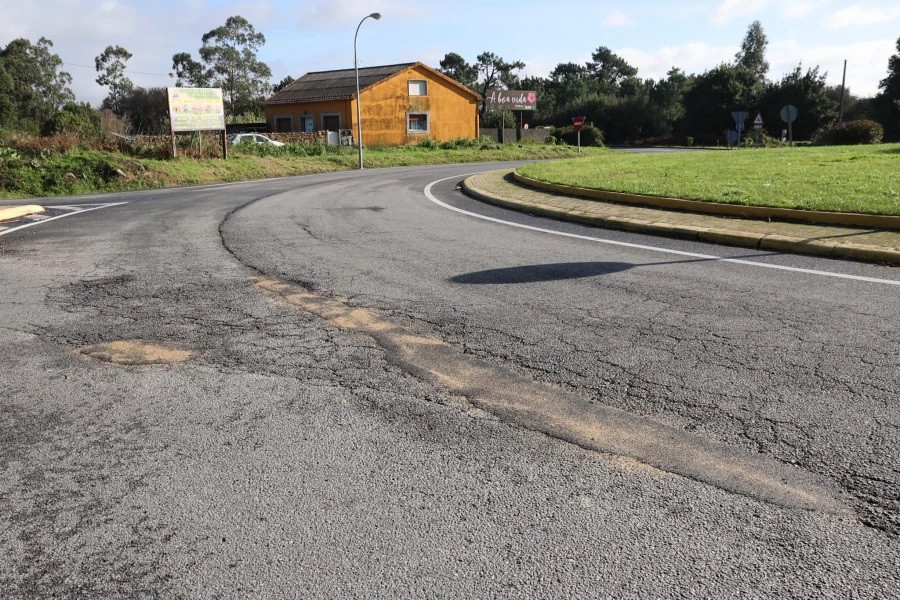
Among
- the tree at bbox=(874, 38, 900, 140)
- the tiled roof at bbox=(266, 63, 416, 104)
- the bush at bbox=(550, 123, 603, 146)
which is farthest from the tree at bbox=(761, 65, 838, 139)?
the tiled roof at bbox=(266, 63, 416, 104)

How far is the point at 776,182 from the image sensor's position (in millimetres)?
14266

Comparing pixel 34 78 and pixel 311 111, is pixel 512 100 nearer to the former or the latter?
pixel 311 111

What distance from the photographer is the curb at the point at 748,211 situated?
9555 mm

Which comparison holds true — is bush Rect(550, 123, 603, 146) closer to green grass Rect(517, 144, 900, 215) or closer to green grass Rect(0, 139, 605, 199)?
green grass Rect(0, 139, 605, 199)

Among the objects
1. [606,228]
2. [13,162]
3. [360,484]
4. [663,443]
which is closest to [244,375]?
[360,484]

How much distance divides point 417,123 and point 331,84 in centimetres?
656

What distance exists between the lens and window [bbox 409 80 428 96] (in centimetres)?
5450

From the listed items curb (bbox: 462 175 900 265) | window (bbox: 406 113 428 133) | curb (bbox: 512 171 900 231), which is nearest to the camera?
curb (bbox: 462 175 900 265)

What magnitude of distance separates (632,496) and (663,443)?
554 millimetres

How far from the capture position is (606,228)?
431 inches

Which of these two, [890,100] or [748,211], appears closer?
[748,211]

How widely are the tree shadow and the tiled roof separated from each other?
45146 mm

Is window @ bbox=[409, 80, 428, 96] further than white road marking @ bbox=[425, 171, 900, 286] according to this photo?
Yes

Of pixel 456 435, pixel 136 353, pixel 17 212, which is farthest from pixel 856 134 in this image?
pixel 456 435
